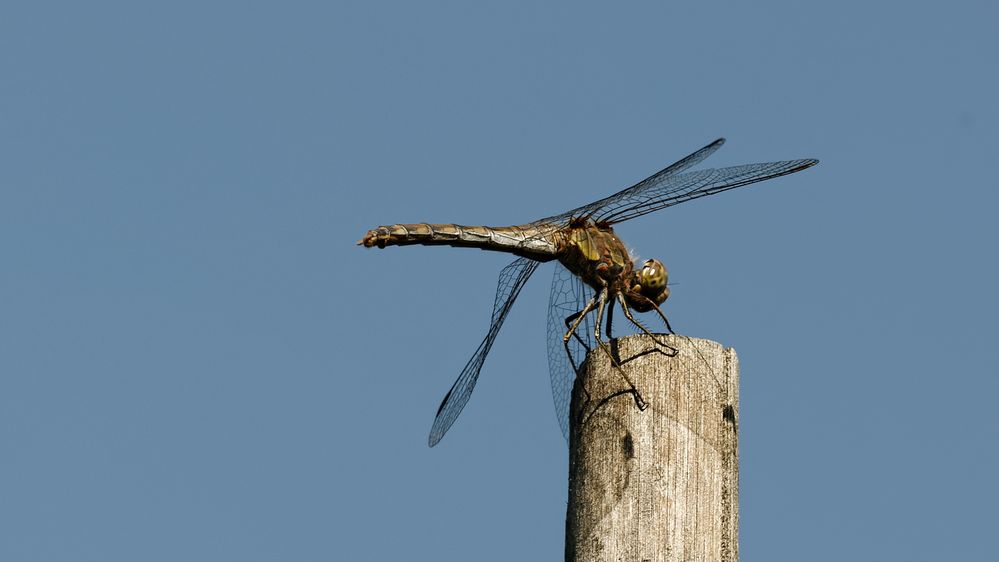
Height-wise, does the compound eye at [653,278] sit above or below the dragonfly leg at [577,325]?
above

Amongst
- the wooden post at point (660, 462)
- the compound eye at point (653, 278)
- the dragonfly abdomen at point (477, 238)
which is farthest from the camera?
the dragonfly abdomen at point (477, 238)

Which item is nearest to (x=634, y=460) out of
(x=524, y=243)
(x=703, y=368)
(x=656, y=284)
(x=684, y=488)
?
(x=684, y=488)

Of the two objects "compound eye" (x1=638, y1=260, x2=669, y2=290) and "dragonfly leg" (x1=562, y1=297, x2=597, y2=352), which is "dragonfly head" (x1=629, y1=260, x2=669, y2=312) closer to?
"compound eye" (x1=638, y1=260, x2=669, y2=290)

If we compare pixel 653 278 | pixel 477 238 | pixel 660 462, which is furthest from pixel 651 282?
pixel 660 462

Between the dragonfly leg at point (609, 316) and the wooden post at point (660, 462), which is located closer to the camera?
the wooden post at point (660, 462)

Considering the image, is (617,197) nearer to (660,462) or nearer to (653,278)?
(653,278)

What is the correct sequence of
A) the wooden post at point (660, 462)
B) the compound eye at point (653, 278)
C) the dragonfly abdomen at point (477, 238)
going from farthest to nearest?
1. the dragonfly abdomen at point (477, 238)
2. the compound eye at point (653, 278)
3. the wooden post at point (660, 462)

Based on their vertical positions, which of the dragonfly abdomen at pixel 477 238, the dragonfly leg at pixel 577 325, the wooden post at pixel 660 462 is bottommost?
the wooden post at pixel 660 462

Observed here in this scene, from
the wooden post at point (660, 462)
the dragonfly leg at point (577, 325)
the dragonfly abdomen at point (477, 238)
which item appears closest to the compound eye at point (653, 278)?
the dragonfly leg at point (577, 325)

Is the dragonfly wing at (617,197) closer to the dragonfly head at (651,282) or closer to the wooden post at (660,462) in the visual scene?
the dragonfly head at (651,282)
